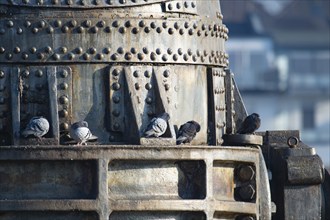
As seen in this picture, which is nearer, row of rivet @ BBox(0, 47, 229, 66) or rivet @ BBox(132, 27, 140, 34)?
row of rivet @ BBox(0, 47, 229, 66)

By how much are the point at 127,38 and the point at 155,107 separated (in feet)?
2.60

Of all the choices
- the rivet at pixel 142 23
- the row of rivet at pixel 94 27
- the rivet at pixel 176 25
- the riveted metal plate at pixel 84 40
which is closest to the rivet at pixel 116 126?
the riveted metal plate at pixel 84 40

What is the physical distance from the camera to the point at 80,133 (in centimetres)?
1986

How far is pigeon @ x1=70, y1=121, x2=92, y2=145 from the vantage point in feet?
65.2

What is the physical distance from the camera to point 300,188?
22031 mm

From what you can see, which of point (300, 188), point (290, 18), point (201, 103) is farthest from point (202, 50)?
point (290, 18)

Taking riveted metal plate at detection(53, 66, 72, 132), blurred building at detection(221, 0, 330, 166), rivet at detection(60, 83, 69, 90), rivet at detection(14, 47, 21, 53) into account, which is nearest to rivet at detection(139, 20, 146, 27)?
riveted metal plate at detection(53, 66, 72, 132)

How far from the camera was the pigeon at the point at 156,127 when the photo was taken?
65.7 feet

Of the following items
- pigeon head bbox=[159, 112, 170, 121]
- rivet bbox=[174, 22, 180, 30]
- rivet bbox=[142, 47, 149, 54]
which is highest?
rivet bbox=[174, 22, 180, 30]

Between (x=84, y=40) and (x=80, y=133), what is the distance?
1.27 metres

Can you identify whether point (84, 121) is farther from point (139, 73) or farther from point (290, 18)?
point (290, 18)

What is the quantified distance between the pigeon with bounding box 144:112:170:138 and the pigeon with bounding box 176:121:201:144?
40cm

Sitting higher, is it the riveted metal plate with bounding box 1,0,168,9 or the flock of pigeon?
the riveted metal plate with bounding box 1,0,168,9

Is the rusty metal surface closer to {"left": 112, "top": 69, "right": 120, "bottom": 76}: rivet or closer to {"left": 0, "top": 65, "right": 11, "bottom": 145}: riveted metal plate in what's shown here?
{"left": 0, "top": 65, "right": 11, "bottom": 145}: riveted metal plate
